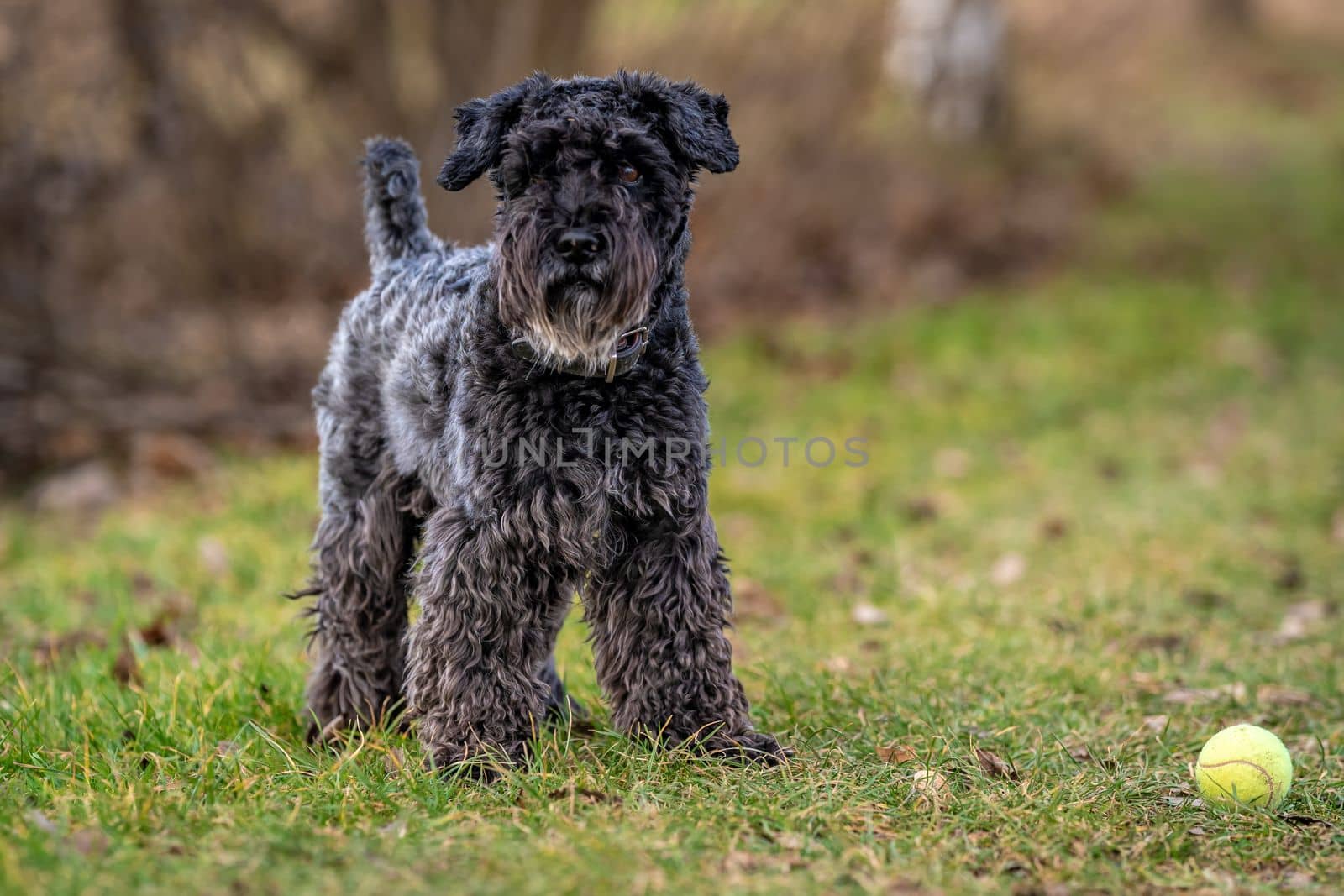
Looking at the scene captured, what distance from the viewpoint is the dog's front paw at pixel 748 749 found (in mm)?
3705

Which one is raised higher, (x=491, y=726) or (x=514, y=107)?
(x=514, y=107)

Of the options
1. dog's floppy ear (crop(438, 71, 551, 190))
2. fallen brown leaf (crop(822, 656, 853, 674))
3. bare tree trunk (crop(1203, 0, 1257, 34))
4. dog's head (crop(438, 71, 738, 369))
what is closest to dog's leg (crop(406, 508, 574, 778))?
dog's head (crop(438, 71, 738, 369))

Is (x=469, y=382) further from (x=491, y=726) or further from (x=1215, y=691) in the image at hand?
(x=1215, y=691)

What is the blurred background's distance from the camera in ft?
27.1

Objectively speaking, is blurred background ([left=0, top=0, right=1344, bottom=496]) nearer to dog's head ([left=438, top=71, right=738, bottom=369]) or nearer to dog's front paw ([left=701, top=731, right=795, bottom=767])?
dog's head ([left=438, top=71, right=738, bottom=369])

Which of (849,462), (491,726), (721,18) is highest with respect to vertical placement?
(721,18)

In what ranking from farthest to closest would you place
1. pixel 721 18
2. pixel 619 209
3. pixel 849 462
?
pixel 721 18, pixel 849 462, pixel 619 209

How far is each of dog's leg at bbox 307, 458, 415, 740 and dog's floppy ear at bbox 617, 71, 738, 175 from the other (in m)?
1.42

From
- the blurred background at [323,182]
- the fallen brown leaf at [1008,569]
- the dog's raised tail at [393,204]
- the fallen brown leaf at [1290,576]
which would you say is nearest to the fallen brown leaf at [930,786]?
the dog's raised tail at [393,204]

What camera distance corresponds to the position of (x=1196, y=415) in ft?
31.3

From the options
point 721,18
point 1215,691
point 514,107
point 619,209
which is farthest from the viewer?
point 721,18

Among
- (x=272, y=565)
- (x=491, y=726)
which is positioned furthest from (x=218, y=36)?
(x=491, y=726)

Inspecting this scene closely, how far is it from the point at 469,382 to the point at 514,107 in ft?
2.58

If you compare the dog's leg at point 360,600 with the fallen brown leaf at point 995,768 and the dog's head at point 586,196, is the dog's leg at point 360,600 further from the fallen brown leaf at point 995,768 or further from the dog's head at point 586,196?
the fallen brown leaf at point 995,768
